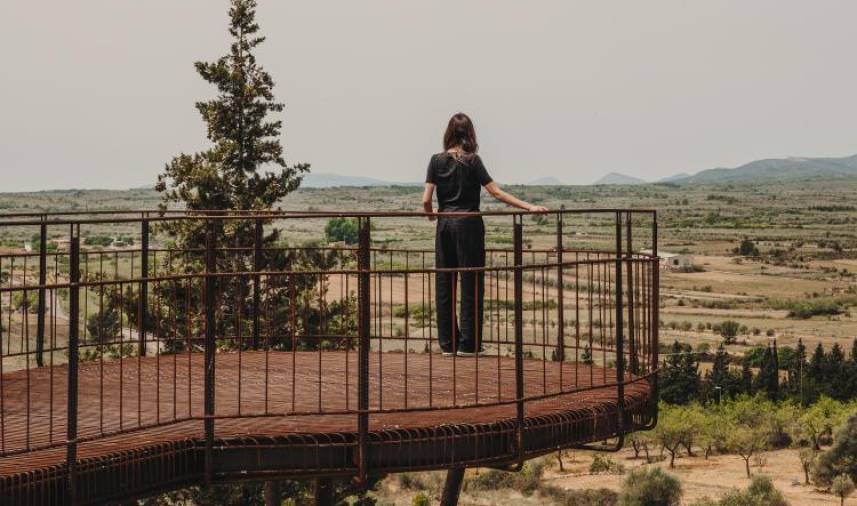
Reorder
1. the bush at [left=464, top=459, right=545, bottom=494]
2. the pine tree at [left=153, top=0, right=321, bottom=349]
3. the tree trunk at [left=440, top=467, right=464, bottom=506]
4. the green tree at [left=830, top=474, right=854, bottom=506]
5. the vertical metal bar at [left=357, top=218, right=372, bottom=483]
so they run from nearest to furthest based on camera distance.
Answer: the vertical metal bar at [left=357, top=218, right=372, bottom=483]
the tree trunk at [left=440, top=467, right=464, bottom=506]
the pine tree at [left=153, top=0, right=321, bottom=349]
the green tree at [left=830, top=474, right=854, bottom=506]
the bush at [left=464, top=459, right=545, bottom=494]

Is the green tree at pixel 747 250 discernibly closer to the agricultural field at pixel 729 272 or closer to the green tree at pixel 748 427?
the agricultural field at pixel 729 272

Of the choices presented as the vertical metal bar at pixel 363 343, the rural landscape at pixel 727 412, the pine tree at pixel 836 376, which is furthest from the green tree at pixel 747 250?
the vertical metal bar at pixel 363 343

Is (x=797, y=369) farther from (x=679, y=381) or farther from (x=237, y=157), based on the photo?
(x=237, y=157)

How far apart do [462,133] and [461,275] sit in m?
1.15

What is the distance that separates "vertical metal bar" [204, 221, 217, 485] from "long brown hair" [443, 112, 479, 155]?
2.62 metres

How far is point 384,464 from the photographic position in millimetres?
7137

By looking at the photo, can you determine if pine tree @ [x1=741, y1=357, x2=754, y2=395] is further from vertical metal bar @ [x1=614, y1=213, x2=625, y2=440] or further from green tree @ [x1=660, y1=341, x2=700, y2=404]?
vertical metal bar @ [x1=614, y1=213, x2=625, y2=440]

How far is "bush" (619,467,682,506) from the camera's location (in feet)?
222

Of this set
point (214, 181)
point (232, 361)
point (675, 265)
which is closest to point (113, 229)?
point (675, 265)

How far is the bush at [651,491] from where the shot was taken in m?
67.8

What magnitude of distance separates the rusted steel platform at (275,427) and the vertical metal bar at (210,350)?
0.07 meters

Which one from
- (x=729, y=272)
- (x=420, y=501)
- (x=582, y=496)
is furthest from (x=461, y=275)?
(x=729, y=272)

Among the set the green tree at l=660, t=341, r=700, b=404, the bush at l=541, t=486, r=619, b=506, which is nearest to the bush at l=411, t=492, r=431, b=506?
the bush at l=541, t=486, r=619, b=506

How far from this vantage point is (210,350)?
6805 mm
